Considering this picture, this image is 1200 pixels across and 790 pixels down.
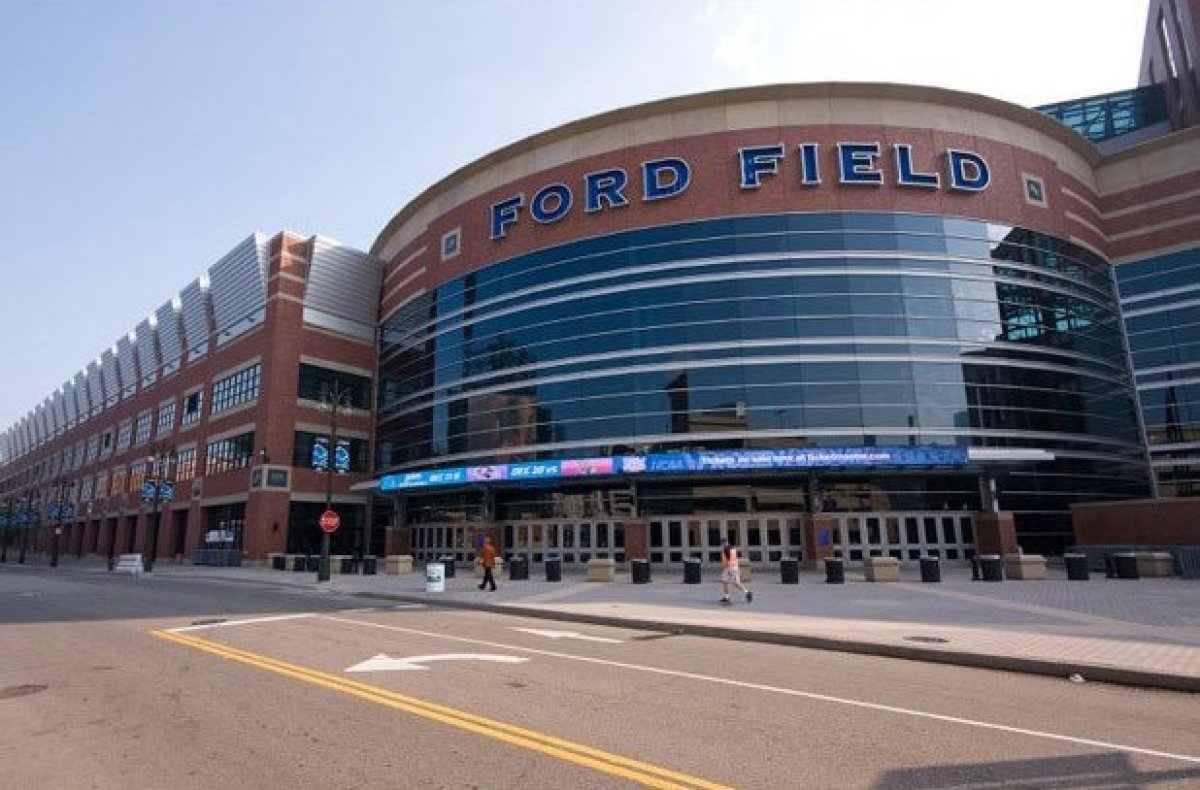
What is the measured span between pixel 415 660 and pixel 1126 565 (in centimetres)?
2511

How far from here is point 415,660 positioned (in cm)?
1001

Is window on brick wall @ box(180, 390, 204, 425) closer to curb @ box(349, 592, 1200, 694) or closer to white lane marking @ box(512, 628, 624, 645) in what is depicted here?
curb @ box(349, 592, 1200, 694)

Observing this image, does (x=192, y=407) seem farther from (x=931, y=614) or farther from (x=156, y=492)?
(x=931, y=614)

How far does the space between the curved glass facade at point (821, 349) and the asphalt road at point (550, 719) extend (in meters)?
24.4

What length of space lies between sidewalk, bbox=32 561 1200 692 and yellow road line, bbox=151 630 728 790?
7047 mm

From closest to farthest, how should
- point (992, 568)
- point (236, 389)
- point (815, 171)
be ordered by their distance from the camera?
1. point (992, 568)
2. point (815, 171)
3. point (236, 389)

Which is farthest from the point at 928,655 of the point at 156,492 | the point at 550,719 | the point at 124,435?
the point at 124,435

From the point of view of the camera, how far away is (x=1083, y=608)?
15.9 m

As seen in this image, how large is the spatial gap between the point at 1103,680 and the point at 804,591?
1265 centimetres

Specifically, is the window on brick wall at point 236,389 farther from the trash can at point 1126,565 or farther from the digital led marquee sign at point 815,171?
the trash can at point 1126,565

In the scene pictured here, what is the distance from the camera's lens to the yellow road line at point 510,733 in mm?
5023

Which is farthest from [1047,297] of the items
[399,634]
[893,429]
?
[399,634]

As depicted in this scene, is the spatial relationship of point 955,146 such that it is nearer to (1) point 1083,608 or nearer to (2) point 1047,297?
(2) point 1047,297

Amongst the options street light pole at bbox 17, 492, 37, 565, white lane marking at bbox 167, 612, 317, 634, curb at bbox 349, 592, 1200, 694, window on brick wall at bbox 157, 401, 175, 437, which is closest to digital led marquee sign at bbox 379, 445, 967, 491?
curb at bbox 349, 592, 1200, 694
